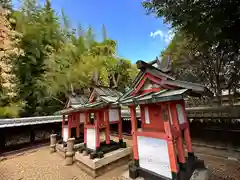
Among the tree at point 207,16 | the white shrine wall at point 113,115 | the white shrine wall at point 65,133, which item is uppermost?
the tree at point 207,16

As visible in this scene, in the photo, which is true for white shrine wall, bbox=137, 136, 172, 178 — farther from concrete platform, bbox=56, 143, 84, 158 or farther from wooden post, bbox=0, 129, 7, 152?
wooden post, bbox=0, 129, 7, 152

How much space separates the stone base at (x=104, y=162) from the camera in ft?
15.4

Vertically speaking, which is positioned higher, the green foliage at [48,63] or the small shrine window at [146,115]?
the green foliage at [48,63]

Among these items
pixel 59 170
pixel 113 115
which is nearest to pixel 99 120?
pixel 113 115

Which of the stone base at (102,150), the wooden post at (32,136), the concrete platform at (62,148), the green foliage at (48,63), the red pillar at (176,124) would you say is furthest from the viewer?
the green foliage at (48,63)

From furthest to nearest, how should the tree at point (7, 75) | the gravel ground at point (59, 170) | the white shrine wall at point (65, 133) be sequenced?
the tree at point (7, 75)
the white shrine wall at point (65, 133)
the gravel ground at point (59, 170)

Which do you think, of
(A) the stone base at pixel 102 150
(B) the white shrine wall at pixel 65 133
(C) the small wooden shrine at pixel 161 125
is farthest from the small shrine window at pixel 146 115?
(B) the white shrine wall at pixel 65 133

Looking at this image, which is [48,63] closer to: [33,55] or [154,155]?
[33,55]

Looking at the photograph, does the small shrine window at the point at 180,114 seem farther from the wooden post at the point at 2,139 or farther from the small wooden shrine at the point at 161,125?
the wooden post at the point at 2,139

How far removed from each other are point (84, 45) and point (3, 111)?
388 inches

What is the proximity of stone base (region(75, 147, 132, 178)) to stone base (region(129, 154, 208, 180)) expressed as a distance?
4.46 feet

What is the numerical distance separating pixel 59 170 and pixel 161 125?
454 centimetres

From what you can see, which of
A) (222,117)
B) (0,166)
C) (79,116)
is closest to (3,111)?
(0,166)

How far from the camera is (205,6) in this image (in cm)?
355
